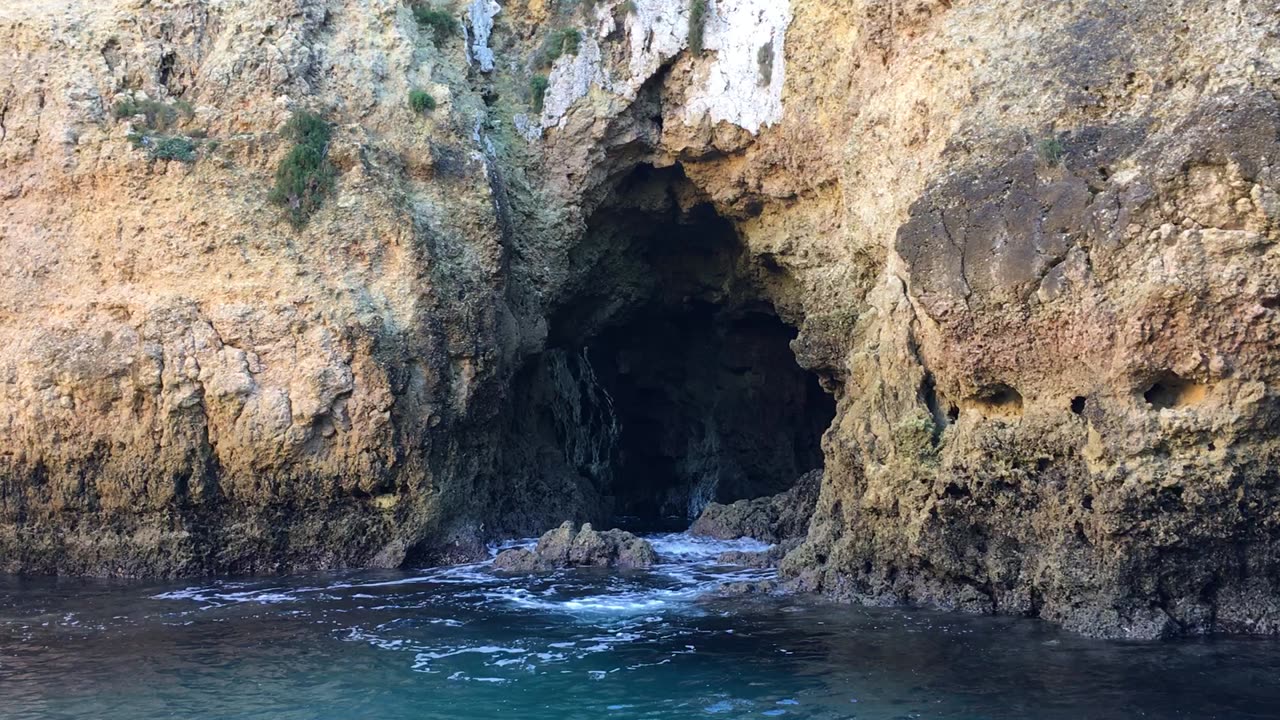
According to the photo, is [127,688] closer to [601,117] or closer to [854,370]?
[854,370]

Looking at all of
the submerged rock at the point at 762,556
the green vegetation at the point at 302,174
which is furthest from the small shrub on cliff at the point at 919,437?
the green vegetation at the point at 302,174

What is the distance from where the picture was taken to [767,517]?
19.2 meters

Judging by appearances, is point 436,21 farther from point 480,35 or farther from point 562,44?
point 562,44

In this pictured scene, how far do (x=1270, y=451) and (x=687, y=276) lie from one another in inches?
495

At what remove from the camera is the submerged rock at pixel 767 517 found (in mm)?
18922

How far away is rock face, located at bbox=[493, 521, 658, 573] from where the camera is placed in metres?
16.4

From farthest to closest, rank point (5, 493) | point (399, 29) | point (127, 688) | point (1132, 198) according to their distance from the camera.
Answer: point (399, 29), point (5, 493), point (1132, 198), point (127, 688)

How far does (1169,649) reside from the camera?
10930 millimetres

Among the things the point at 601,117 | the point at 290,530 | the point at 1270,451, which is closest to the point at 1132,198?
the point at 1270,451

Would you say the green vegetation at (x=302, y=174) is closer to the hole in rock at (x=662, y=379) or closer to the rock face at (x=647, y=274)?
the rock face at (x=647, y=274)

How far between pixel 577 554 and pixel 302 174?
6.36 m

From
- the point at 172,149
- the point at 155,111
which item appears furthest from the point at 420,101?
the point at 155,111

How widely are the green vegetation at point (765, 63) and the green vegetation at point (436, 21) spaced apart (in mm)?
4869

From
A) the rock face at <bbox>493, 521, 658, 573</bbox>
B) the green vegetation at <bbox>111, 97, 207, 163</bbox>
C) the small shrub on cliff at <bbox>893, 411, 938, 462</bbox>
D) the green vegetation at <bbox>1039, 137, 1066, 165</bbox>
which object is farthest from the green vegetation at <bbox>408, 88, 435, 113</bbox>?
the green vegetation at <bbox>1039, 137, 1066, 165</bbox>
